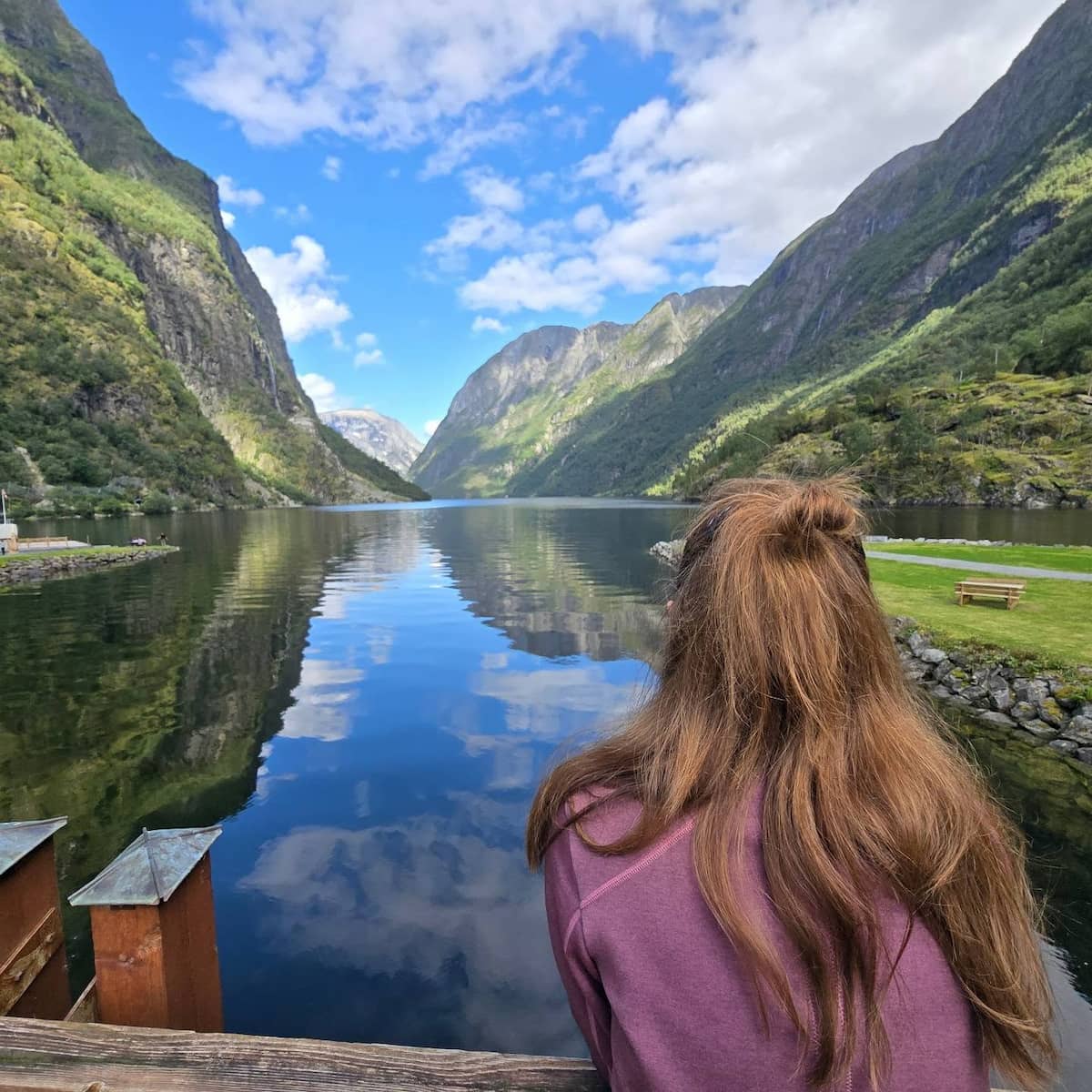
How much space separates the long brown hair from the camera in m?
1.49

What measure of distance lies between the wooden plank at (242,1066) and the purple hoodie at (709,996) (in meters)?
0.83

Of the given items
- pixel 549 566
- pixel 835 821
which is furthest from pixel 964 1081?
pixel 549 566

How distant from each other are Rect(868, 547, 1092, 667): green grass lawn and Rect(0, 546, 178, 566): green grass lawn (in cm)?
4384

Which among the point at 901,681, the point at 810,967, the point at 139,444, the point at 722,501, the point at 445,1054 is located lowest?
the point at 445,1054

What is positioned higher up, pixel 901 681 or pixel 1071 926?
pixel 901 681

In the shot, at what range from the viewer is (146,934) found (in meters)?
2.98

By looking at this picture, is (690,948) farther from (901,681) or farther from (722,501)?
(722,501)

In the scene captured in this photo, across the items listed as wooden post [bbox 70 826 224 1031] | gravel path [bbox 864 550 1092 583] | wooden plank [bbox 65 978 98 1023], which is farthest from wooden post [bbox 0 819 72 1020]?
gravel path [bbox 864 550 1092 583]

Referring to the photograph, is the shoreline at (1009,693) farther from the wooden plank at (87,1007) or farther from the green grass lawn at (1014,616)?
the wooden plank at (87,1007)

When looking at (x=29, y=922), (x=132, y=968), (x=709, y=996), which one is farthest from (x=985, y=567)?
(x=29, y=922)

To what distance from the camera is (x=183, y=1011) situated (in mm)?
3215

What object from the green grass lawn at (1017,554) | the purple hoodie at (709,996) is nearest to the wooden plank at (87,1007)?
the purple hoodie at (709,996)

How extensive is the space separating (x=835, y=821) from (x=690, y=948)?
46cm

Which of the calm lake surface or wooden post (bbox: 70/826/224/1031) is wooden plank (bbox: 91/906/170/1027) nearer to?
wooden post (bbox: 70/826/224/1031)
